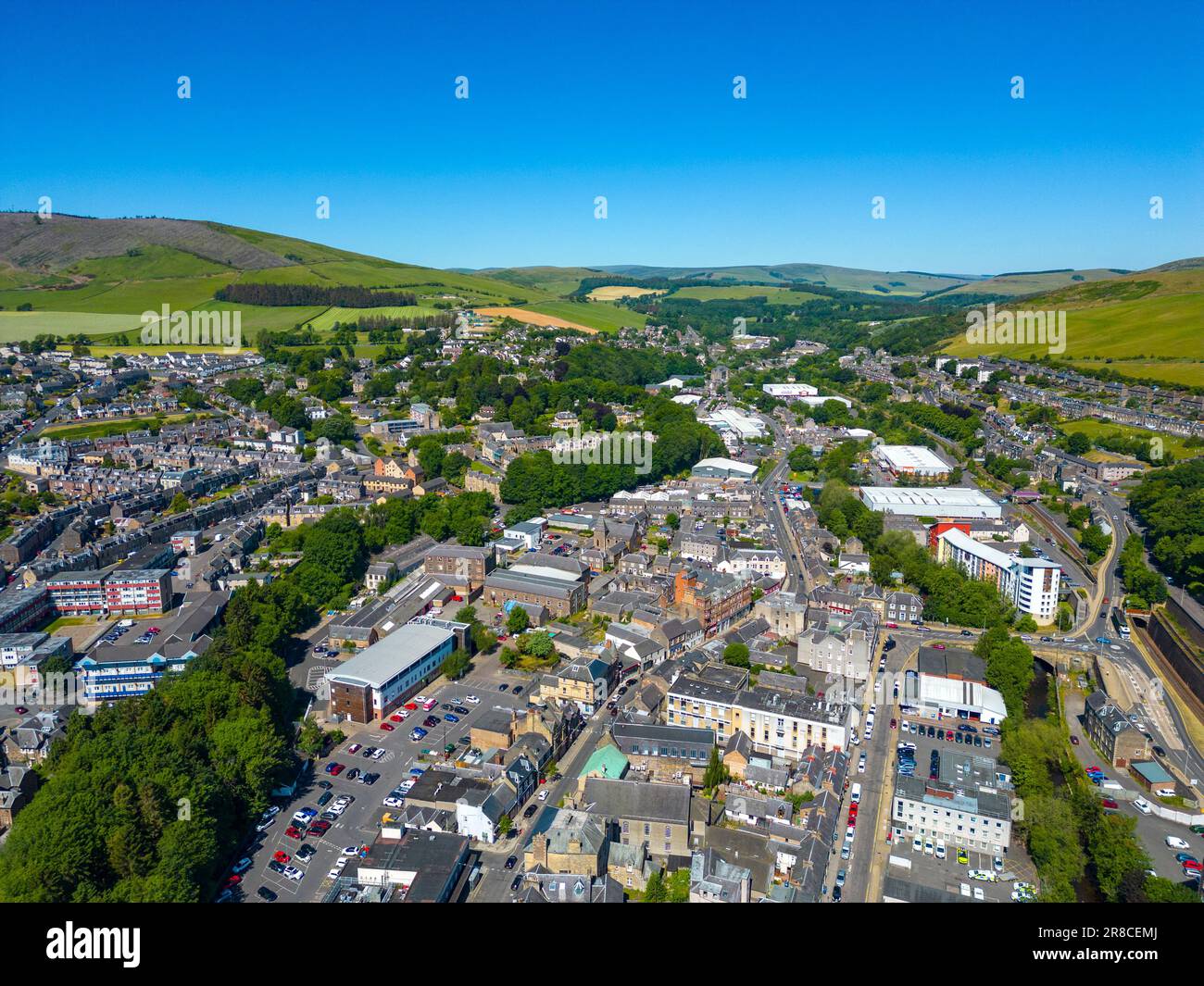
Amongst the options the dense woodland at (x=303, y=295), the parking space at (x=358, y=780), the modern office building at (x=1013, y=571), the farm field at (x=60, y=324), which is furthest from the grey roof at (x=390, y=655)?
the dense woodland at (x=303, y=295)

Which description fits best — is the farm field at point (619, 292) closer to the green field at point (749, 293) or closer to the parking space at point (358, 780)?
the green field at point (749, 293)

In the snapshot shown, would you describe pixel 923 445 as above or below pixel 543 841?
above

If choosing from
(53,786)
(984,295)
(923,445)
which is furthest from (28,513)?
(984,295)

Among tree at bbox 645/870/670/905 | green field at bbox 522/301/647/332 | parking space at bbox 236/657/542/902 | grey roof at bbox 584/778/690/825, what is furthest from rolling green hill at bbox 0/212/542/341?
tree at bbox 645/870/670/905

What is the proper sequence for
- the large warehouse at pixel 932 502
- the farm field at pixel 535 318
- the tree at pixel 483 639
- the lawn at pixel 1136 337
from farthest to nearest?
the farm field at pixel 535 318 < the lawn at pixel 1136 337 < the large warehouse at pixel 932 502 < the tree at pixel 483 639

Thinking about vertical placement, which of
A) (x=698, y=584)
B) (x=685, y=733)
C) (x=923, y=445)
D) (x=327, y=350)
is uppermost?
(x=327, y=350)
